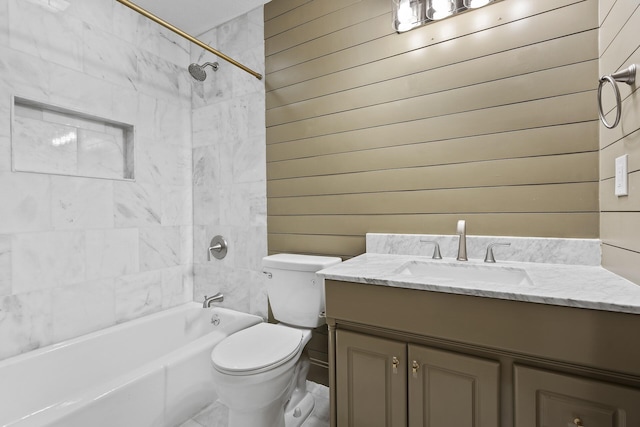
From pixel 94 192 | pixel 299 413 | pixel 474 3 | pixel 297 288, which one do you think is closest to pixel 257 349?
pixel 297 288

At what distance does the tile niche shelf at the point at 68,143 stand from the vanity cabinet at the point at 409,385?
6.11 ft

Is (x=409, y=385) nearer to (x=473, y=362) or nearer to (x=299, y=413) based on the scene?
(x=473, y=362)

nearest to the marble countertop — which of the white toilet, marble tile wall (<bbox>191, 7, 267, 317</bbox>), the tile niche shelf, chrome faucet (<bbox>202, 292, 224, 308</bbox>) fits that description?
the white toilet

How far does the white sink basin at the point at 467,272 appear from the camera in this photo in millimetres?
1217

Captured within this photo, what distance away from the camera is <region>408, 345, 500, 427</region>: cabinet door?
0.91 metres

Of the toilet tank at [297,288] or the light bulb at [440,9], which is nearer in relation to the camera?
the light bulb at [440,9]

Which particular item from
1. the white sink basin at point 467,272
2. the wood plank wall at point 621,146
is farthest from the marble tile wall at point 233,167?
Answer: the wood plank wall at point 621,146

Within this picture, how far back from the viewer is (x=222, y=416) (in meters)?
1.65

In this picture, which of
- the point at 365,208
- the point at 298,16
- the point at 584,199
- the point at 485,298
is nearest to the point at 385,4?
the point at 298,16

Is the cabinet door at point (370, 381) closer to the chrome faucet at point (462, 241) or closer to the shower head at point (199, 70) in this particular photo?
the chrome faucet at point (462, 241)

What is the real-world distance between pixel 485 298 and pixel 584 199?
744mm

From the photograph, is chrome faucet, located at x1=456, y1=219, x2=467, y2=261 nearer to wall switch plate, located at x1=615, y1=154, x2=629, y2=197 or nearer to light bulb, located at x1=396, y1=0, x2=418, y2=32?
wall switch plate, located at x1=615, y1=154, x2=629, y2=197

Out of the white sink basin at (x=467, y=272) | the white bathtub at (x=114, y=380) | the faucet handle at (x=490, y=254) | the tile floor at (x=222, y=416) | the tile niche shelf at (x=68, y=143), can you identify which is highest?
the tile niche shelf at (x=68, y=143)

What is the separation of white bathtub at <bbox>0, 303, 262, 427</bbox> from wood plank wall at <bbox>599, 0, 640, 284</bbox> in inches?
74.0
